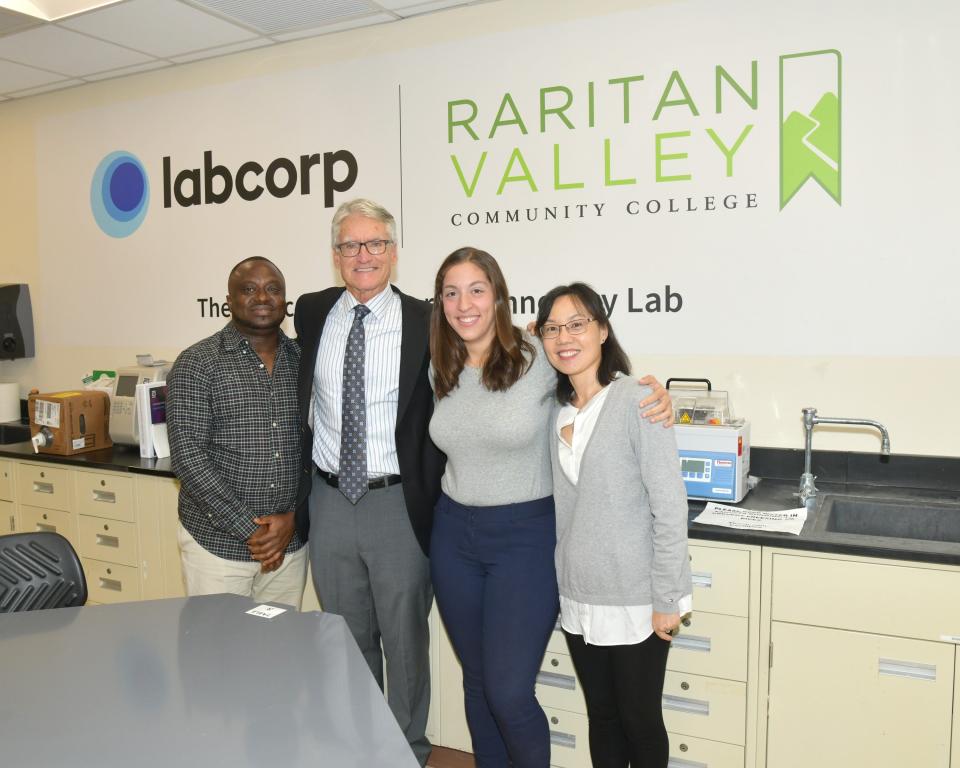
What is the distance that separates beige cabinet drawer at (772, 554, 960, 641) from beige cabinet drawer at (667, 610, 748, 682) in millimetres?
134

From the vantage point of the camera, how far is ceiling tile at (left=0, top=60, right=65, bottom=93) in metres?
4.03

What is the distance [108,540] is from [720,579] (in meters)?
2.62

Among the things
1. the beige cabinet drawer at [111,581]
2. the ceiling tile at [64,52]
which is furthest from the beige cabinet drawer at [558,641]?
the ceiling tile at [64,52]

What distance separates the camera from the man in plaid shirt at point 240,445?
2.46 metres

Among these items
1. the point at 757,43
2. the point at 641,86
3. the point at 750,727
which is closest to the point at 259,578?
the point at 750,727

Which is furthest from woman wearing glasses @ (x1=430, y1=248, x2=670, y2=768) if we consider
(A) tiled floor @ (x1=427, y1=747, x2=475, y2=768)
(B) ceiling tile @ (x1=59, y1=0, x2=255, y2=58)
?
(B) ceiling tile @ (x1=59, y1=0, x2=255, y2=58)

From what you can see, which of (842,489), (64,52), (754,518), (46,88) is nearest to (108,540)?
(64,52)

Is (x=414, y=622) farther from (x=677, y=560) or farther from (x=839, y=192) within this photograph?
(x=839, y=192)

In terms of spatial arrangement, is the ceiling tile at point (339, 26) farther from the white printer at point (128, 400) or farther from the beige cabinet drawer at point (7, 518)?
the beige cabinet drawer at point (7, 518)

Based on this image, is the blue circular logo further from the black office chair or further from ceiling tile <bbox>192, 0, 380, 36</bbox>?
the black office chair

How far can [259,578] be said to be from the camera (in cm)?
264

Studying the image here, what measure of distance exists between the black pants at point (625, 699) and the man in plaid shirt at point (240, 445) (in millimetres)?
1017

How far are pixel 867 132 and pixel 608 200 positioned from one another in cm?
89

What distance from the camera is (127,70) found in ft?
13.4
